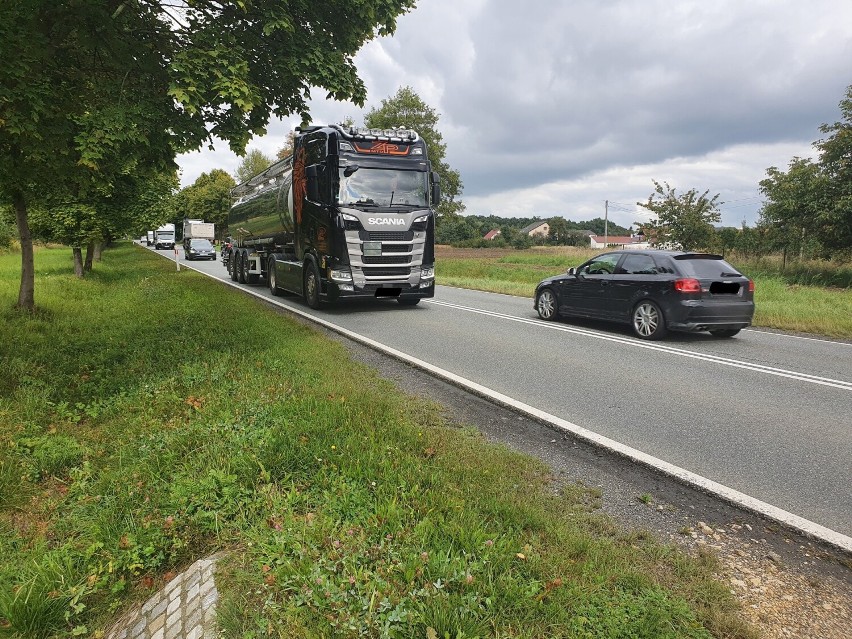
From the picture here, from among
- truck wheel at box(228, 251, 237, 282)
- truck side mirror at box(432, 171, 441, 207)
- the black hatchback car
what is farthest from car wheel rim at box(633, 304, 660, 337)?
truck wheel at box(228, 251, 237, 282)

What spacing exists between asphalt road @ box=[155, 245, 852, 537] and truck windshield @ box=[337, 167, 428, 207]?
2617 mm

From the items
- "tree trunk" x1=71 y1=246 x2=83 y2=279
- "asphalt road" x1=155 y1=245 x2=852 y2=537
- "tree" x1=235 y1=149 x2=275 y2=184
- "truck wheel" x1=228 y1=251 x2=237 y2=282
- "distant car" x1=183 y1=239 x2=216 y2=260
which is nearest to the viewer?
"asphalt road" x1=155 y1=245 x2=852 y2=537

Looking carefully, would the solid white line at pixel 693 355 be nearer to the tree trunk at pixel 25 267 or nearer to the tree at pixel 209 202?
the tree trunk at pixel 25 267

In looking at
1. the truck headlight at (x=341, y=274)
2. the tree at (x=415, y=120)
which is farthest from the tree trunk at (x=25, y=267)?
the tree at (x=415, y=120)

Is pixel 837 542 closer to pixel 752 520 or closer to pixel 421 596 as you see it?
pixel 752 520

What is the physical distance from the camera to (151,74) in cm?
625

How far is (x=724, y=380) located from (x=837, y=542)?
142 inches

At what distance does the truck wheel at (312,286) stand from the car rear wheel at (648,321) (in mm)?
6795

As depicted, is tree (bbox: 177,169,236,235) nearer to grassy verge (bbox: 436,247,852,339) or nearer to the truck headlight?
grassy verge (bbox: 436,247,852,339)

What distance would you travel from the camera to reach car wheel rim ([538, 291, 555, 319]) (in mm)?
11062

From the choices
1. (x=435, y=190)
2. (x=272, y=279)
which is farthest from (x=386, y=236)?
(x=272, y=279)

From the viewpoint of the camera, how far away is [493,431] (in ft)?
15.0

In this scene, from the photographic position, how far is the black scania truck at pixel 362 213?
11.0m

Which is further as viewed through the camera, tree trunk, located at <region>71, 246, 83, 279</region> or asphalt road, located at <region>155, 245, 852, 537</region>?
tree trunk, located at <region>71, 246, 83, 279</region>
